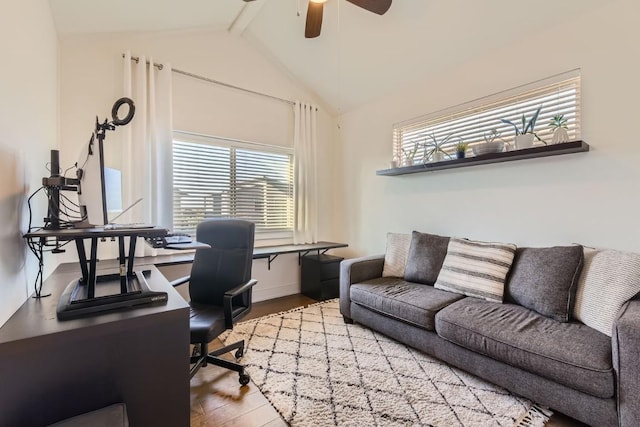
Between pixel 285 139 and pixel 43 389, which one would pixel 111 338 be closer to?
pixel 43 389

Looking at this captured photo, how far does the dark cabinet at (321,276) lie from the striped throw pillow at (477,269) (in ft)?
4.52

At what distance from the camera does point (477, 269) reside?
237 cm

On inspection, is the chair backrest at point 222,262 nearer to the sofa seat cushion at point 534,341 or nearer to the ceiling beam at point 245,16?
the sofa seat cushion at point 534,341

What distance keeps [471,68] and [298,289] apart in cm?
319

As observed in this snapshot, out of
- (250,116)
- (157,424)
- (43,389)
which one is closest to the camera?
(43,389)

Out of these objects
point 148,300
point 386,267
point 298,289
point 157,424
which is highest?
point 148,300

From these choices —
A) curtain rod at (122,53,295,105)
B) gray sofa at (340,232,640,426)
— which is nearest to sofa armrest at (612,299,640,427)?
gray sofa at (340,232,640,426)

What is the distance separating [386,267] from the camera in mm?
3059

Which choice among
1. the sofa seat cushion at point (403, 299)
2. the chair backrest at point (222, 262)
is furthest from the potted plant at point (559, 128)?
the chair backrest at point (222, 262)

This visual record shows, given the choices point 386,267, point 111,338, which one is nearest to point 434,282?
point 386,267

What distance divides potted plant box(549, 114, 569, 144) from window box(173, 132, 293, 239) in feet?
9.26

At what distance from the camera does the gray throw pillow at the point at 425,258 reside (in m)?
2.72

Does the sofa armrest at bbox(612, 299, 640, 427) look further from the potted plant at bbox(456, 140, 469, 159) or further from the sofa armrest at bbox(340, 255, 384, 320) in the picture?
the sofa armrest at bbox(340, 255, 384, 320)

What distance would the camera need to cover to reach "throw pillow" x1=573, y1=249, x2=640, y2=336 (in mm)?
1675
